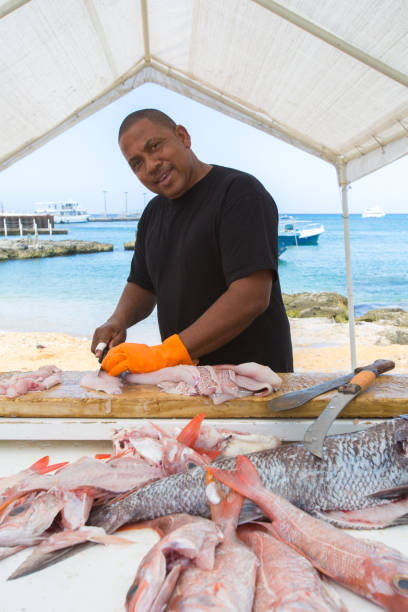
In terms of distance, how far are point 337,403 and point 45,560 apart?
1.06 metres

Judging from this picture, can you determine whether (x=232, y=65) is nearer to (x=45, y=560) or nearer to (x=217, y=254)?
(x=217, y=254)

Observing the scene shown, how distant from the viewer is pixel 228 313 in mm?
2297

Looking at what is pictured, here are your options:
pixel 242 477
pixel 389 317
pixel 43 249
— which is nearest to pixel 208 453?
pixel 242 477

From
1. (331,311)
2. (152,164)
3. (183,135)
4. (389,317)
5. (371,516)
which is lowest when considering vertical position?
(389,317)

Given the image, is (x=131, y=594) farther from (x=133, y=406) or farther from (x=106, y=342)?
(x=106, y=342)

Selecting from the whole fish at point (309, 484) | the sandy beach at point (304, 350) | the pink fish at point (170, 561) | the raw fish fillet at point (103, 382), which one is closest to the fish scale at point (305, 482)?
the whole fish at point (309, 484)

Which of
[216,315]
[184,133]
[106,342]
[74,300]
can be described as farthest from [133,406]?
[74,300]

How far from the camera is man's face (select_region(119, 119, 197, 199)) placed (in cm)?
243

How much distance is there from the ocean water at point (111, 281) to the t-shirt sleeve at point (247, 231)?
12.0m

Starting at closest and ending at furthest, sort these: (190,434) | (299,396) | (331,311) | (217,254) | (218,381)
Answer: (190,434)
(299,396)
(218,381)
(217,254)
(331,311)

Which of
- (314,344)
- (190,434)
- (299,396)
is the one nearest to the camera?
(190,434)

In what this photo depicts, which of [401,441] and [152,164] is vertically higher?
[152,164]

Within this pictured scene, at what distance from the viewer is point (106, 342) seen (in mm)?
2783

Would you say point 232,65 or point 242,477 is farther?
point 232,65
